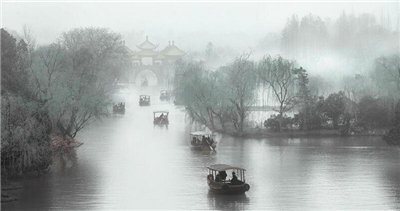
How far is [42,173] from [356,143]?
17.3 meters

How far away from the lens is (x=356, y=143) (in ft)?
113

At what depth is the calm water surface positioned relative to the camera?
19391mm

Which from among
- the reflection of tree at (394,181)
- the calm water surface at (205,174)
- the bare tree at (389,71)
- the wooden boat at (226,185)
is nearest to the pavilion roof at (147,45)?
the bare tree at (389,71)

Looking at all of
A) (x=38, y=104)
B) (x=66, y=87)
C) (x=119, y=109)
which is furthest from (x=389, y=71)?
(x=38, y=104)

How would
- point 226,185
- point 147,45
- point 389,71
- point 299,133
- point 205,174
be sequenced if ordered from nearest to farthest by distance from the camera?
point 226,185 → point 205,174 → point 299,133 → point 389,71 → point 147,45

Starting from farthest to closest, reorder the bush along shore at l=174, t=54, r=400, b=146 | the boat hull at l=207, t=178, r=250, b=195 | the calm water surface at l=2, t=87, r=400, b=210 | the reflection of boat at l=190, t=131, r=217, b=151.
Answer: the bush along shore at l=174, t=54, r=400, b=146, the reflection of boat at l=190, t=131, r=217, b=151, the boat hull at l=207, t=178, r=250, b=195, the calm water surface at l=2, t=87, r=400, b=210

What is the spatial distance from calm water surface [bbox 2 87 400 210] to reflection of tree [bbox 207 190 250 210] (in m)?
0.03

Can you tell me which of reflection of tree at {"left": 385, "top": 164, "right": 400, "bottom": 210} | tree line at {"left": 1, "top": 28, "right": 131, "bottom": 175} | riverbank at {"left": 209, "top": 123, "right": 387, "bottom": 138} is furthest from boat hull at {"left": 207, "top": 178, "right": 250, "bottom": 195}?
riverbank at {"left": 209, "top": 123, "right": 387, "bottom": 138}

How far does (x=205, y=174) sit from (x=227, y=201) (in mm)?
4752

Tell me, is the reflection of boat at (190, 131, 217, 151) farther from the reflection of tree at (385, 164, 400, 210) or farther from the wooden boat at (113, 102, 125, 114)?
the wooden boat at (113, 102, 125, 114)

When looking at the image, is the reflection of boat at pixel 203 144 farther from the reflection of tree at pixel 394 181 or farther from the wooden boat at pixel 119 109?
the wooden boat at pixel 119 109

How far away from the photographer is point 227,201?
64.2 feet

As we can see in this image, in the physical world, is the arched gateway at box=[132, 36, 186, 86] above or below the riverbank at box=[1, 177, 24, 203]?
above

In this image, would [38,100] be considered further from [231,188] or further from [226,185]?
[231,188]
